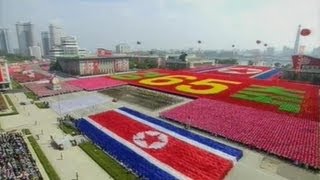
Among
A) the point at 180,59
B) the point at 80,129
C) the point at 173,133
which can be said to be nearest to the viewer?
the point at 173,133

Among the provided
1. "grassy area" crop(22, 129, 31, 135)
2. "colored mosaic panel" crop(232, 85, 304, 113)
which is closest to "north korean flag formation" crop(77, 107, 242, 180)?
"grassy area" crop(22, 129, 31, 135)

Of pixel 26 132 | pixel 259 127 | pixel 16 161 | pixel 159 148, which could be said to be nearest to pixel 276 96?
pixel 259 127

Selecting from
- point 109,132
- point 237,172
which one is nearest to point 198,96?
point 109,132

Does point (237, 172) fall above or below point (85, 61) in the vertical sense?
below

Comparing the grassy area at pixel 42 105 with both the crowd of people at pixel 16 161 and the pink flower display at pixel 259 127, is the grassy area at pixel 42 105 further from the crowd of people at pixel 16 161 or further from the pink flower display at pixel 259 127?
the pink flower display at pixel 259 127

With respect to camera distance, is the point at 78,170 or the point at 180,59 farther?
the point at 180,59

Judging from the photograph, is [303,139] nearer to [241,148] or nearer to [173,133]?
[241,148]

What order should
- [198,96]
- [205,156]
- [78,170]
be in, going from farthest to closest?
[198,96], [205,156], [78,170]
